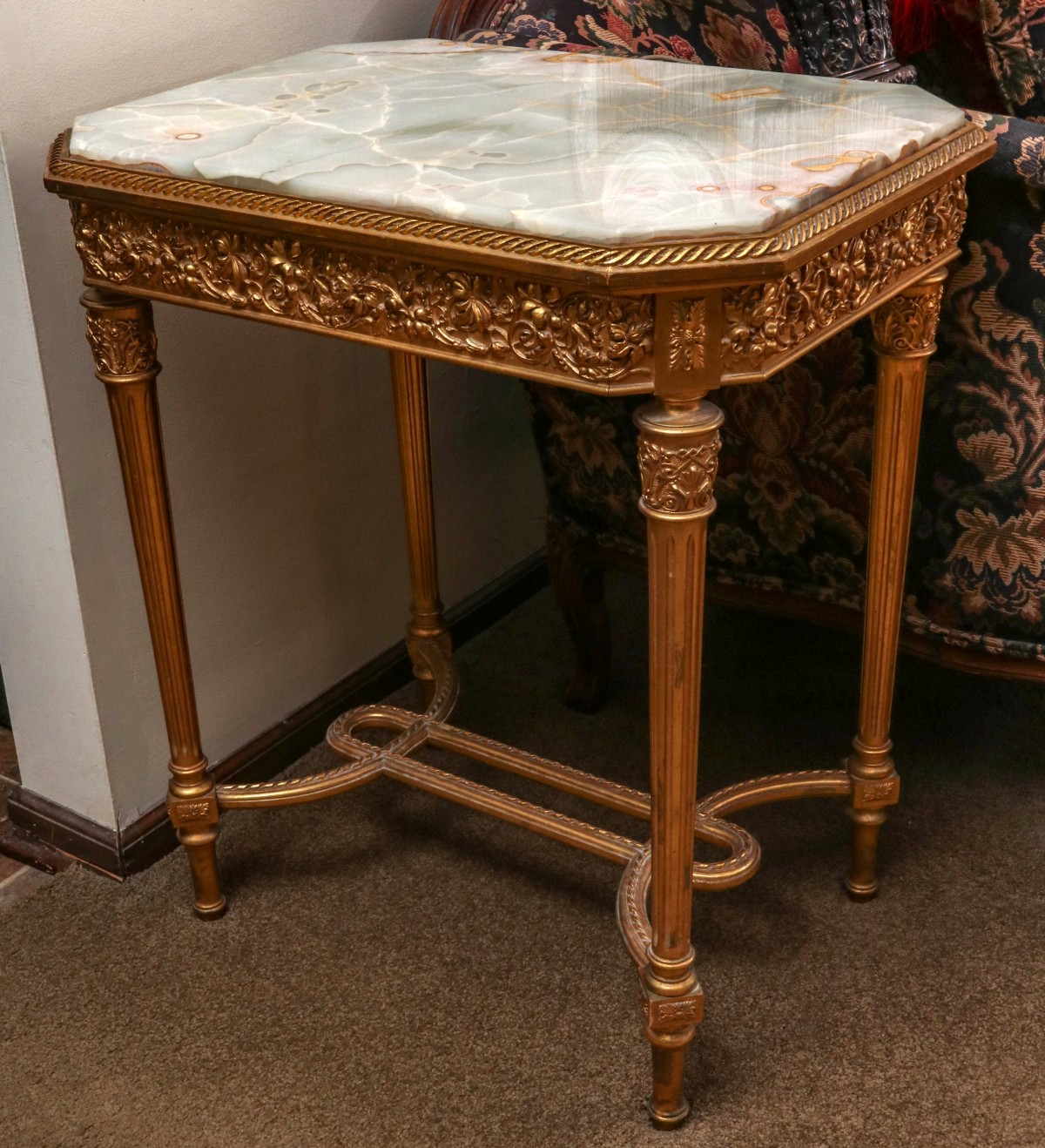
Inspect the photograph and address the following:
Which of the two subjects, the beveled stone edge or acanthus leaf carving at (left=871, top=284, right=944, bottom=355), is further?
acanthus leaf carving at (left=871, top=284, right=944, bottom=355)

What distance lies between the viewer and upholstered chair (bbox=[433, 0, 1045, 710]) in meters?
1.46

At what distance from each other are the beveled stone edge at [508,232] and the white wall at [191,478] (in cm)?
18

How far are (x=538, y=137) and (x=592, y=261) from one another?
27cm

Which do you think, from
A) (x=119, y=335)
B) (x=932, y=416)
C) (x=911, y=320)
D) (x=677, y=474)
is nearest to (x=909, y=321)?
(x=911, y=320)

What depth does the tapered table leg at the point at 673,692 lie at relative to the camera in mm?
1086

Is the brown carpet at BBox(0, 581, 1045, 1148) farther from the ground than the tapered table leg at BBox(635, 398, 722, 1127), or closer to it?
closer to it

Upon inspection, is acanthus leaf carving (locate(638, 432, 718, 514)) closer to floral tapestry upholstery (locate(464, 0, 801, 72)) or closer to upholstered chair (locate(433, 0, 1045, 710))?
upholstered chair (locate(433, 0, 1045, 710))

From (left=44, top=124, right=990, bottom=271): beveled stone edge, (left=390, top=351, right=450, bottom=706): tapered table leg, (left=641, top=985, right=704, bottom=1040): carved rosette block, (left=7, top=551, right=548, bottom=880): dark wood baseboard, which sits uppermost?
(left=44, top=124, right=990, bottom=271): beveled stone edge

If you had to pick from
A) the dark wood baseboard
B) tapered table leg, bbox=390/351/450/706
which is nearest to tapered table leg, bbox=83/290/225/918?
the dark wood baseboard

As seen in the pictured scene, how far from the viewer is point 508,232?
1048 mm

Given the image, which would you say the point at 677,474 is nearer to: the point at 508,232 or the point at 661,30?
the point at 508,232

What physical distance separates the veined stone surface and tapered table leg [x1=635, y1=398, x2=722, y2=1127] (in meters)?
0.17

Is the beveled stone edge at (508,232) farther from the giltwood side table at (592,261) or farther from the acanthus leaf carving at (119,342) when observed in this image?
the acanthus leaf carving at (119,342)

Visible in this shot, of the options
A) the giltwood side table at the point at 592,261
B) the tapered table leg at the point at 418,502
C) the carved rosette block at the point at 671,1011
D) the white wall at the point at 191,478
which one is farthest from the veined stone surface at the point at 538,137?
the carved rosette block at the point at 671,1011
